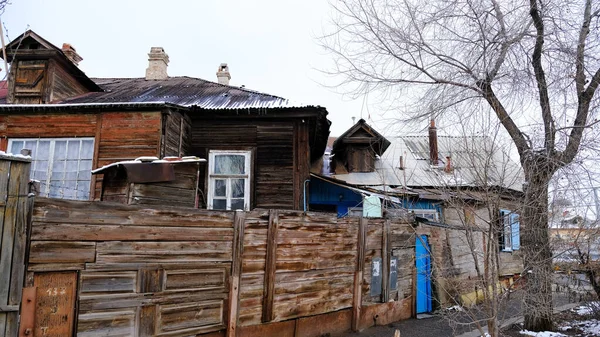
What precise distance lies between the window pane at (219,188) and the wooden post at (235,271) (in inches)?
170

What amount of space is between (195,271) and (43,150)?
6.34 m

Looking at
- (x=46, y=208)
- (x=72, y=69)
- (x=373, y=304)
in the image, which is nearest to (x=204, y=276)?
(x=46, y=208)

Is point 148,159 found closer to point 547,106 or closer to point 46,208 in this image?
point 46,208

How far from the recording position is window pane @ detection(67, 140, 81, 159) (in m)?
Answer: 9.52

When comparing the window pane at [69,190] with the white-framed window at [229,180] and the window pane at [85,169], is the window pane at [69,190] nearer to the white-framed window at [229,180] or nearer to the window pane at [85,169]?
the window pane at [85,169]

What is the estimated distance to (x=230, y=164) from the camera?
34.3 ft

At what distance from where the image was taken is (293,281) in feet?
21.5

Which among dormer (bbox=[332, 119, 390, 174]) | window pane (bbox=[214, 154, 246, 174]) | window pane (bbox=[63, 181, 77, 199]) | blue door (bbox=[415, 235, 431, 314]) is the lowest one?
blue door (bbox=[415, 235, 431, 314])

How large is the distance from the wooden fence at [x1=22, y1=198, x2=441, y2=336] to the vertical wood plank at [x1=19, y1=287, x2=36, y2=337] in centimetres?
4

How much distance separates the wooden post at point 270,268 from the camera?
6.11m

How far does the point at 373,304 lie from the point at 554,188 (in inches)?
155

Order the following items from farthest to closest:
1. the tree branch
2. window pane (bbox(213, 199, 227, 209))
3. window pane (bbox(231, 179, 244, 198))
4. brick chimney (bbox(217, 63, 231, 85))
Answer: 1. brick chimney (bbox(217, 63, 231, 85))
2. window pane (bbox(231, 179, 244, 198))
3. window pane (bbox(213, 199, 227, 209))
4. the tree branch

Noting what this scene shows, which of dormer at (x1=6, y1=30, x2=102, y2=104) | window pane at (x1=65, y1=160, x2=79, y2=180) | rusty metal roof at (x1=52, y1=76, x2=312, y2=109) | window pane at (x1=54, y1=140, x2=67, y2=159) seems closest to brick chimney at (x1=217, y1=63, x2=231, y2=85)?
rusty metal roof at (x1=52, y1=76, x2=312, y2=109)

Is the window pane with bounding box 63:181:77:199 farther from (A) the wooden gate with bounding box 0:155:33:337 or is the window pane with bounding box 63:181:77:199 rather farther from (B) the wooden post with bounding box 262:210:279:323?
(A) the wooden gate with bounding box 0:155:33:337
